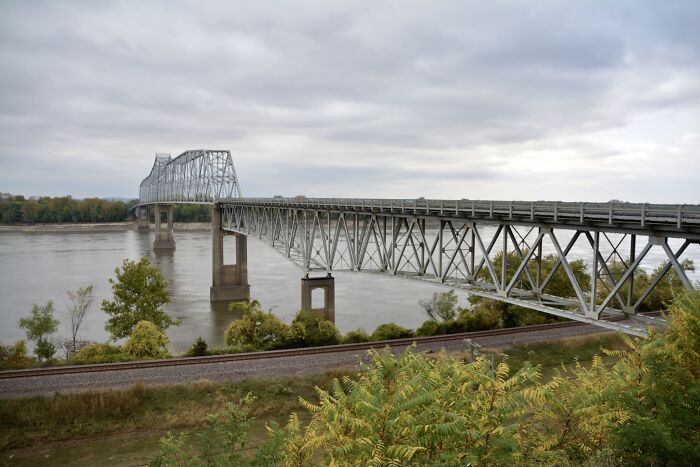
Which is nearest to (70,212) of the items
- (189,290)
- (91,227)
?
(91,227)

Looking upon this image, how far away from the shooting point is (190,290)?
56.8 meters

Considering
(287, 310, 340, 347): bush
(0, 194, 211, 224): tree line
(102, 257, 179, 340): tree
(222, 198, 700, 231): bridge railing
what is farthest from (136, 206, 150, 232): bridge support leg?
(222, 198, 700, 231): bridge railing

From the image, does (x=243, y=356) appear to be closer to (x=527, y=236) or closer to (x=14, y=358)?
(x=14, y=358)

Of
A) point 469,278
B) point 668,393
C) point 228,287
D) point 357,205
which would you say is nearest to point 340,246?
point 228,287

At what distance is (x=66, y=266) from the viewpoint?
2712 inches

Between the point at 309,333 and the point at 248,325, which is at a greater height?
the point at 248,325

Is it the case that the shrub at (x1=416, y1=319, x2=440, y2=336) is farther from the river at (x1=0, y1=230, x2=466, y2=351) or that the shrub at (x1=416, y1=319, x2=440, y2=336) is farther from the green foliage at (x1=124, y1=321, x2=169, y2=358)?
the green foliage at (x1=124, y1=321, x2=169, y2=358)

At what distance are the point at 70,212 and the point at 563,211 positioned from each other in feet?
545

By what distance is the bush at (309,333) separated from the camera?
2742 cm

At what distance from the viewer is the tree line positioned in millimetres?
148125

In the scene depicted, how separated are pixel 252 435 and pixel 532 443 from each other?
12064 mm

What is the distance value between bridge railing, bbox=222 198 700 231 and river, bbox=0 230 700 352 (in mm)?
6604

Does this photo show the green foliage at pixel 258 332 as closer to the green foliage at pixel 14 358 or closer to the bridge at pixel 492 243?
the bridge at pixel 492 243

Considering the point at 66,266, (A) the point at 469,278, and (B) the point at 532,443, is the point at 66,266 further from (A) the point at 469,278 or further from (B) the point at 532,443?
(B) the point at 532,443
